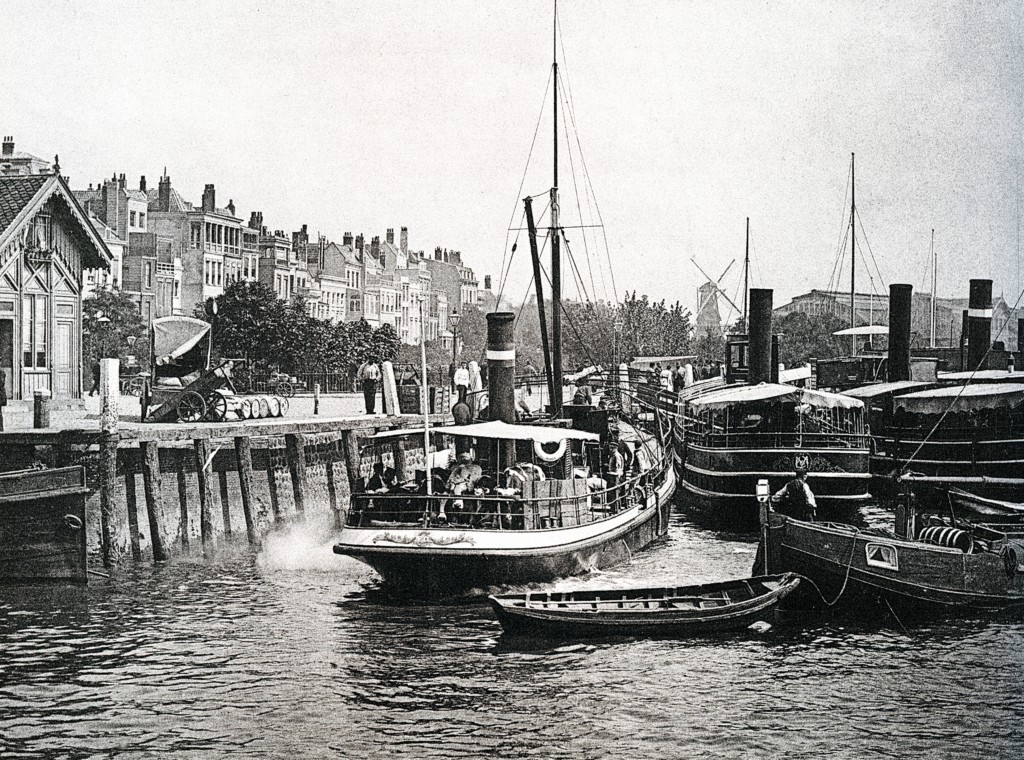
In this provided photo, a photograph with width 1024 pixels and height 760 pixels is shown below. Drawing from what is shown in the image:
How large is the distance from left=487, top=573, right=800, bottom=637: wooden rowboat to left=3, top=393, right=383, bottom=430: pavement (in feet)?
45.1

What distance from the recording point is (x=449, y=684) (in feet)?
60.2

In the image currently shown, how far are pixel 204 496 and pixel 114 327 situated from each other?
39.4m

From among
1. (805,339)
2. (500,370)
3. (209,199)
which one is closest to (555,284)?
(500,370)

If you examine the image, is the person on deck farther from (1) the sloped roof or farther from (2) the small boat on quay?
(1) the sloped roof

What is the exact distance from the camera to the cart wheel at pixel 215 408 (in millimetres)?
37938

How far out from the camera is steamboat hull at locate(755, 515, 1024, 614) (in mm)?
22078

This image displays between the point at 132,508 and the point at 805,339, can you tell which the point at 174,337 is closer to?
the point at 132,508

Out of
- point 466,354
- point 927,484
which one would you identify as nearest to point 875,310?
point 927,484

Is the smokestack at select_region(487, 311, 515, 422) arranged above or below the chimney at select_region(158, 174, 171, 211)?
below

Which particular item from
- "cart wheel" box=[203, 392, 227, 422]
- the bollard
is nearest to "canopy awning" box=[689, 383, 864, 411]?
"cart wheel" box=[203, 392, 227, 422]

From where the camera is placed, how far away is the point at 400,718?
1680 centimetres

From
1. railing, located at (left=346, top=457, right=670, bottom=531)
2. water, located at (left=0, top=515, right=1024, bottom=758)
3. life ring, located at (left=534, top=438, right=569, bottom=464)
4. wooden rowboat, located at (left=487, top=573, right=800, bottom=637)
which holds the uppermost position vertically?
life ring, located at (left=534, top=438, right=569, bottom=464)

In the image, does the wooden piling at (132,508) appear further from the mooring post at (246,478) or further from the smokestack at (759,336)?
the smokestack at (759,336)

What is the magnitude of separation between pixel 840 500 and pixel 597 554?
9067 mm
